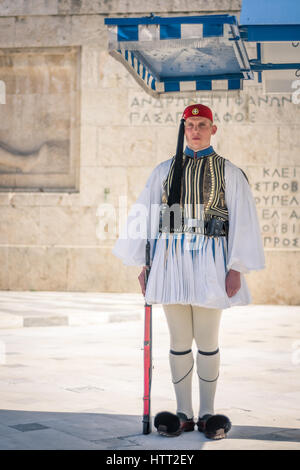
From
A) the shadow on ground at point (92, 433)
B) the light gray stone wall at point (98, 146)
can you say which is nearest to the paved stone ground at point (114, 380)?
the shadow on ground at point (92, 433)

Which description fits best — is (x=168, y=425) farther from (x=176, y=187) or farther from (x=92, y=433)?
(x=176, y=187)

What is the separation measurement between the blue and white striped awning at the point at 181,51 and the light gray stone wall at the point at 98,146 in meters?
8.60

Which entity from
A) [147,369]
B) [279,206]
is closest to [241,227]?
[147,369]

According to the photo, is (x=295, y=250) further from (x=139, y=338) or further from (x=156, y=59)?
(x=156, y=59)

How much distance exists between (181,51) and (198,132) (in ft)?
3.44

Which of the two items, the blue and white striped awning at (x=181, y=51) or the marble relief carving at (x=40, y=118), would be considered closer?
the blue and white striped awning at (x=181, y=51)

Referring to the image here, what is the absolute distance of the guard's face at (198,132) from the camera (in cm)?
503

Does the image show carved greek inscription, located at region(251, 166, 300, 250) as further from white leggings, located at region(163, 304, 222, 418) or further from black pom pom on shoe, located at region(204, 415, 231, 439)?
black pom pom on shoe, located at region(204, 415, 231, 439)

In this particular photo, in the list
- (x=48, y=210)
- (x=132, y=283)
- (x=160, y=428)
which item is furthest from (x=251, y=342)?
(x=48, y=210)

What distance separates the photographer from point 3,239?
15867 mm

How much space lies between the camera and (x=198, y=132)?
5.04m

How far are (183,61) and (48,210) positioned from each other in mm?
9951

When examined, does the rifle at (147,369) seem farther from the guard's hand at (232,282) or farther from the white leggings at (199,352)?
the guard's hand at (232,282)

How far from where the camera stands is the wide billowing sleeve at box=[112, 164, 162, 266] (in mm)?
5020
